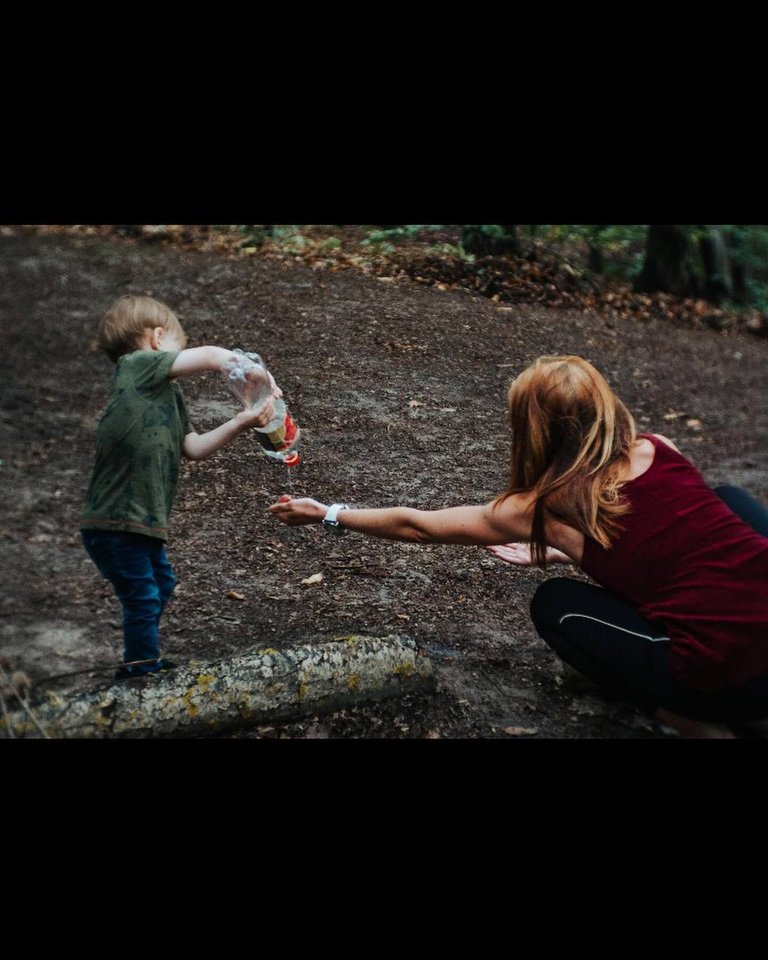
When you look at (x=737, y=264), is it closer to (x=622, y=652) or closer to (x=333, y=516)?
(x=622, y=652)

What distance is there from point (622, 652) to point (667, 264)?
1.88m

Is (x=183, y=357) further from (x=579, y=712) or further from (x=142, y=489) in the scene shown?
(x=579, y=712)

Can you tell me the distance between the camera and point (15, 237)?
339 centimetres

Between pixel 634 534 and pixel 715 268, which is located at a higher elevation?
pixel 715 268

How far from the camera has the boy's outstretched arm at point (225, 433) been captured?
9.07 feet

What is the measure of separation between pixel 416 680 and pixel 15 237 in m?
2.20

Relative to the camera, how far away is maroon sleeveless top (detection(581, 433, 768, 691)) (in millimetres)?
2516

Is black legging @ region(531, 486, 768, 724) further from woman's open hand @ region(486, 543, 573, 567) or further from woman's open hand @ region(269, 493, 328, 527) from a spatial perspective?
woman's open hand @ region(269, 493, 328, 527)

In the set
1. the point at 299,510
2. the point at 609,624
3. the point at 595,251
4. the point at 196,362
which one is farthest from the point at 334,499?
the point at 595,251

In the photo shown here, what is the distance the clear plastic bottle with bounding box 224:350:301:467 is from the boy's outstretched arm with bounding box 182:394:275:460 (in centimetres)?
2

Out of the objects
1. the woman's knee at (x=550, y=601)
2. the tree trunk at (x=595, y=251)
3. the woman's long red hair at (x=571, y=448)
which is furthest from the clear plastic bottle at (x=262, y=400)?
the tree trunk at (x=595, y=251)

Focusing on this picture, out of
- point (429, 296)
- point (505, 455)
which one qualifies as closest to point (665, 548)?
point (505, 455)

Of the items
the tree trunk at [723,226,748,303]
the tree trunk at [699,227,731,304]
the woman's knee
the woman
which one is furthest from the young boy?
the tree trunk at [723,226,748,303]

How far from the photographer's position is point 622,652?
2.62 meters
